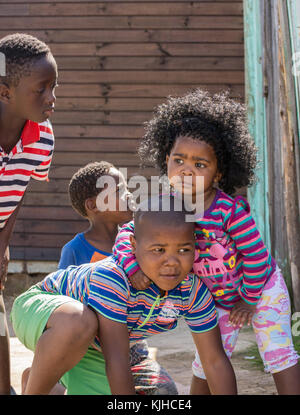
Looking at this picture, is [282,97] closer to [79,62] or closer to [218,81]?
[218,81]

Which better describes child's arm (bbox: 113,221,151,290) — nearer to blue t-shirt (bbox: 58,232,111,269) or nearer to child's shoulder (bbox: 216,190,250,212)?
child's shoulder (bbox: 216,190,250,212)

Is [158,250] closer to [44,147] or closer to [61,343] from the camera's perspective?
[61,343]

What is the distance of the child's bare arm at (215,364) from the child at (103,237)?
371 millimetres

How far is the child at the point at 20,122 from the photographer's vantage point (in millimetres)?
2885

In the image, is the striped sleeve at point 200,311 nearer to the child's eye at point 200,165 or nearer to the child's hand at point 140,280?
the child's hand at point 140,280

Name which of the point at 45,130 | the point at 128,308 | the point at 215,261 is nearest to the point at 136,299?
the point at 128,308

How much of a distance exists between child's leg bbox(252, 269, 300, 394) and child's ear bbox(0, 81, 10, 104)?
142 cm

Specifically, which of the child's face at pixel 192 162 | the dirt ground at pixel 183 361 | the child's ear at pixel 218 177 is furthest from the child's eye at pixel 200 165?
the dirt ground at pixel 183 361

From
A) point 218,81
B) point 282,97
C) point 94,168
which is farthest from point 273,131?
point 94,168

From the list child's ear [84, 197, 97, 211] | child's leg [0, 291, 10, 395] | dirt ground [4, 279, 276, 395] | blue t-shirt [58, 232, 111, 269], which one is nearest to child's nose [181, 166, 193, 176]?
blue t-shirt [58, 232, 111, 269]

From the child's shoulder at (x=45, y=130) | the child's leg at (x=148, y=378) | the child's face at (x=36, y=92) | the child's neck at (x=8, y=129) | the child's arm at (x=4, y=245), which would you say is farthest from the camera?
the child's shoulder at (x=45, y=130)

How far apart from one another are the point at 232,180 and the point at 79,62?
453 cm

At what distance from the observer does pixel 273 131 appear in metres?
5.28

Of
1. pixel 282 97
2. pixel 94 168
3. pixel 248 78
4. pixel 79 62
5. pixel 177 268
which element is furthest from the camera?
pixel 79 62
